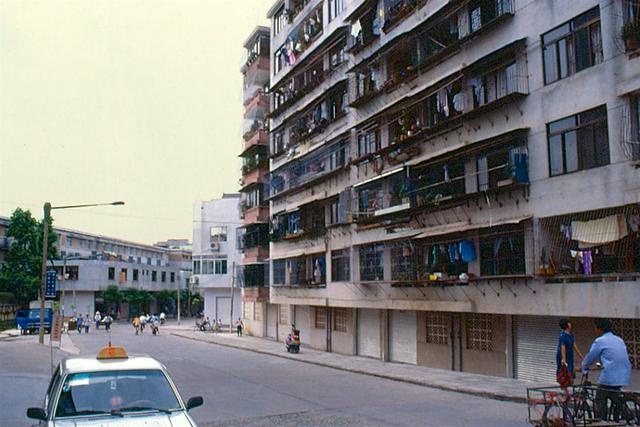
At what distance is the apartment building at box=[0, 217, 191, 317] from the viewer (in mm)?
79450

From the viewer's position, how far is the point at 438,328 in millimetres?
25469

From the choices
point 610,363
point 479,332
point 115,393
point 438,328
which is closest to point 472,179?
point 479,332

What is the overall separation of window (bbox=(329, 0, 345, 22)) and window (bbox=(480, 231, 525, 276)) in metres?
16.3

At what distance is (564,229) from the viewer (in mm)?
18703

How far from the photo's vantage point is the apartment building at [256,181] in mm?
45406

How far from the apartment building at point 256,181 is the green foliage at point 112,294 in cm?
3720

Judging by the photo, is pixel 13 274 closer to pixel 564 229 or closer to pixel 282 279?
pixel 282 279

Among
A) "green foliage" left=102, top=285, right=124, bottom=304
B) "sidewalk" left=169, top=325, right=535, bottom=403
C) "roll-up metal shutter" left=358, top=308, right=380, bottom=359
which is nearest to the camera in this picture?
"sidewalk" left=169, top=325, right=535, bottom=403

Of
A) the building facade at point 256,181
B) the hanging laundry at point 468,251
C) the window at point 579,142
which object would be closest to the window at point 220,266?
the building facade at point 256,181

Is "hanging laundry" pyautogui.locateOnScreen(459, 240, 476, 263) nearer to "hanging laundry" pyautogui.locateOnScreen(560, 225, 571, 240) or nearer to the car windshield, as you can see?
"hanging laundry" pyautogui.locateOnScreen(560, 225, 571, 240)

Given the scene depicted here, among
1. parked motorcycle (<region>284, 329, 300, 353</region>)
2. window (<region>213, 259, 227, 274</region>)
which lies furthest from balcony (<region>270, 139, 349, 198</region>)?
window (<region>213, 259, 227, 274</region>)

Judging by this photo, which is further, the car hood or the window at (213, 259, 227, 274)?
the window at (213, 259, 227, 274)

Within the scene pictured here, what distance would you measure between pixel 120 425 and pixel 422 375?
16.5 meters

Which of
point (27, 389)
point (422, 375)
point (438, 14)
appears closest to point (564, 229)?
point (422, 375)
